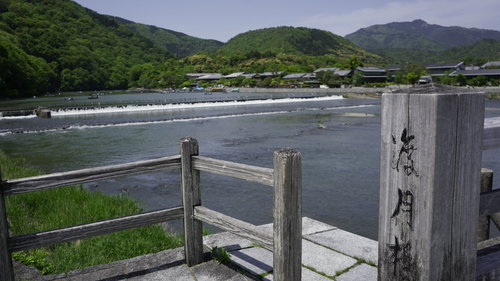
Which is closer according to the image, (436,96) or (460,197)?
(436,96)

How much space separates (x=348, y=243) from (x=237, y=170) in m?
1.74

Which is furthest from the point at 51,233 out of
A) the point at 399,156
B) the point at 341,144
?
the point at 341,144

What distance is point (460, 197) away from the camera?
5.39 ft

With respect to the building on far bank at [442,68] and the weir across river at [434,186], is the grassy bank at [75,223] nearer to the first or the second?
the weir across river at [434,186]

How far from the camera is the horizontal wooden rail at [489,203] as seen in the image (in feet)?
6.22

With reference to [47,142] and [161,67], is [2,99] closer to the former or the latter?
[47,142]

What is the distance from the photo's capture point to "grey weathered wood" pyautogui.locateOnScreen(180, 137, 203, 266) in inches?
128

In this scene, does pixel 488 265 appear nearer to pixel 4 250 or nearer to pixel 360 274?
pixel 360 274

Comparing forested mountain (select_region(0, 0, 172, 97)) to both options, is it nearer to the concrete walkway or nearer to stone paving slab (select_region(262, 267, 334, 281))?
the concrete walkway

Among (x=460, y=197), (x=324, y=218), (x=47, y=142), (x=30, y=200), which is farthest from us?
(x=47, y=142)

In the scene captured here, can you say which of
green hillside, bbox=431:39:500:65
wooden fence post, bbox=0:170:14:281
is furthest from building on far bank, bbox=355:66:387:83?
green hillside, bbox=431:39:500:65

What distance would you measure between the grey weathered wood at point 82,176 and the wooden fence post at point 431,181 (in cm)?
209

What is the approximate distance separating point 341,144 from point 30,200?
39.2 ft

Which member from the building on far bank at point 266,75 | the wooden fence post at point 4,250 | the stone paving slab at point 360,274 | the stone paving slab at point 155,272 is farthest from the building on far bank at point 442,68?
the wooden fence post at point 4,250
